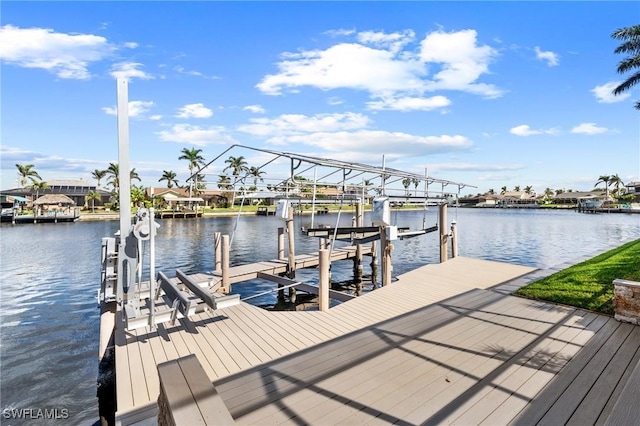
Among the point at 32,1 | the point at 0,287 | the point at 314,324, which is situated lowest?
the point at 0,287

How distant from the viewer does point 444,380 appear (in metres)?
3.99

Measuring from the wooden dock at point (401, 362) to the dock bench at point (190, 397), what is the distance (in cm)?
105

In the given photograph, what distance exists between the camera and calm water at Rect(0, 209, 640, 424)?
6852 mm

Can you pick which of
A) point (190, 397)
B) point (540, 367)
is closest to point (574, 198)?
point (540, 367)

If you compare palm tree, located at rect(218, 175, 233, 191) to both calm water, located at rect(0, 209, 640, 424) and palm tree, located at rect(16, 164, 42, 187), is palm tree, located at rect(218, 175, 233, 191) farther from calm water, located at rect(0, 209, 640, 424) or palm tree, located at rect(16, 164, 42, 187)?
palm tree, located at rect(16, 164, 42, 187)

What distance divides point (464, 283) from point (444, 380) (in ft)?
20.3

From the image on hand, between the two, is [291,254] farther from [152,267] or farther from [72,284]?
[72,284]

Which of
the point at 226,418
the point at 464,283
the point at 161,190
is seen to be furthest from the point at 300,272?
the point at 161,190

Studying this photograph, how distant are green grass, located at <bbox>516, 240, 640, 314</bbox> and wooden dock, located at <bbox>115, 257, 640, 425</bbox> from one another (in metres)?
0.45

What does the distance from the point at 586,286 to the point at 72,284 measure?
62.6 ft

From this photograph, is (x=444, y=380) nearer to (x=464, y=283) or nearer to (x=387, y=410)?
(x=387, y=410)

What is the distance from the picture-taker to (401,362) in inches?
176

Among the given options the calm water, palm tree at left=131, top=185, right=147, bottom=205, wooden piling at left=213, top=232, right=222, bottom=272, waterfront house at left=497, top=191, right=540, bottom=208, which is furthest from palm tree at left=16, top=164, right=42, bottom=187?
waterfront house at left=497, top=191, right=540, bottom=208

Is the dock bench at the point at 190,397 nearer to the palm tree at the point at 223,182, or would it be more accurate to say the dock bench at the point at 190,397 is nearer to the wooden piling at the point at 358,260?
the palm tree at the point at 223,182
